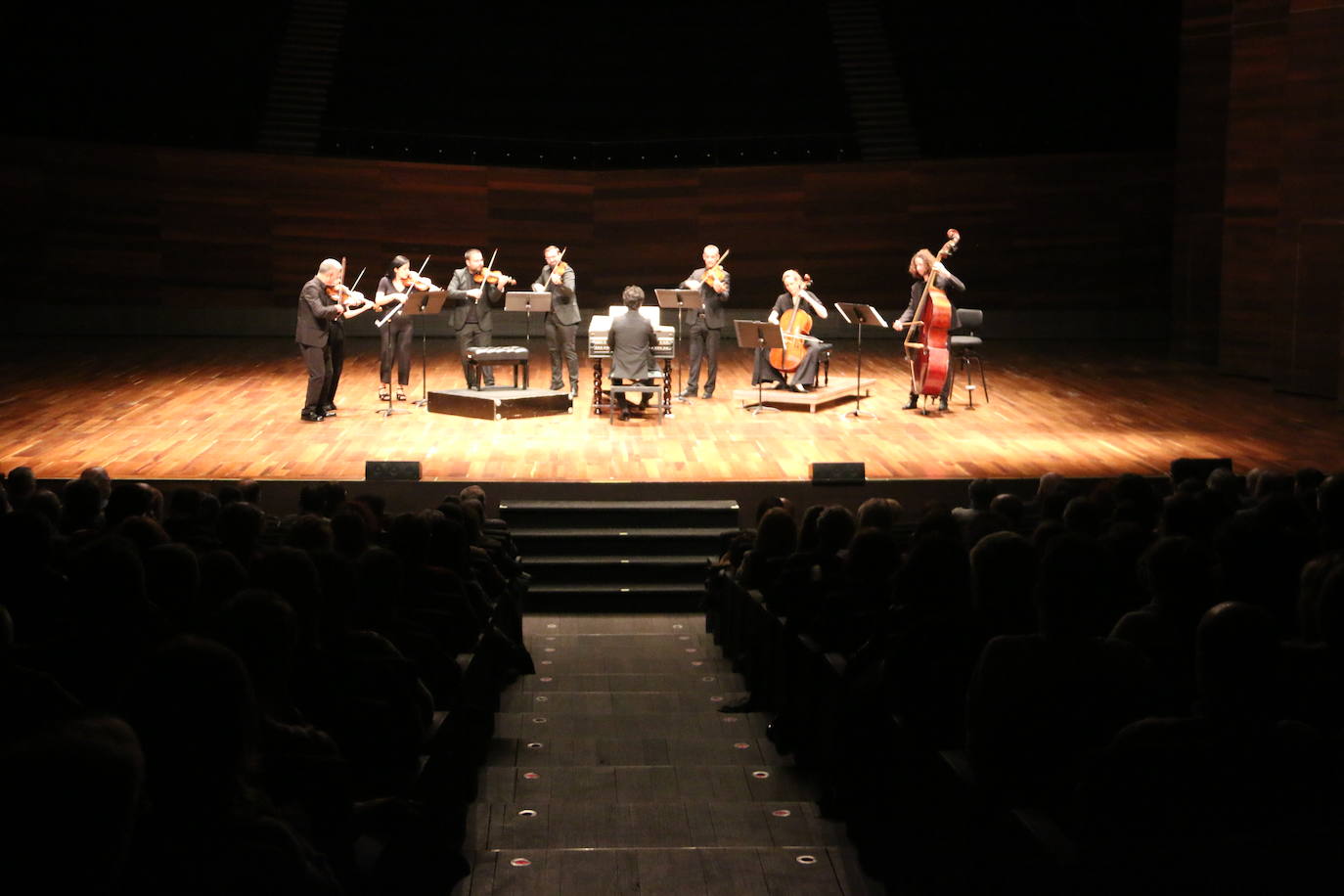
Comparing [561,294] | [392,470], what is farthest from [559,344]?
[392,470]

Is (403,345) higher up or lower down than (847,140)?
lower down

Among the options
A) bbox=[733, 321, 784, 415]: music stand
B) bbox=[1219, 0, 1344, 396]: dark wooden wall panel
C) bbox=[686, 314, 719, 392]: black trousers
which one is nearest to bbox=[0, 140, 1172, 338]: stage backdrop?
bbox=[1219, 0, 1344, 396]: dark wooden wall panel

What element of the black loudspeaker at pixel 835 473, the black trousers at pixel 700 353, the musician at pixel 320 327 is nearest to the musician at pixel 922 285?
the black trousers at pixel 700 353

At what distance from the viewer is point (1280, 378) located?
12.7m

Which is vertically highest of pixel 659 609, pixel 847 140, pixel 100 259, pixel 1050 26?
pixel 1050 26

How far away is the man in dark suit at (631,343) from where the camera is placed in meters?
11.0

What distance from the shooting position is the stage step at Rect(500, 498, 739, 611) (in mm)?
7980

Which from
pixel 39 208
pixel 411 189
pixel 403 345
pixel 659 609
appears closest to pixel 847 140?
pixel 411 189

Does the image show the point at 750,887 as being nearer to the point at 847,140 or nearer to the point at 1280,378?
the point at 1280,378

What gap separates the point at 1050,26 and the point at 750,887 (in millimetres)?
17922

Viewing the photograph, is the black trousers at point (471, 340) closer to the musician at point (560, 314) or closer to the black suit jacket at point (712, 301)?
the musician at point (560, 314)

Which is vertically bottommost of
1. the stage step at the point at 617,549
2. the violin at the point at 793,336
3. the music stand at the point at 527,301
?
the stage step at the point at 617,549

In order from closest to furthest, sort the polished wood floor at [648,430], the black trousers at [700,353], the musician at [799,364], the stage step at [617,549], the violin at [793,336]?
the stage step at [617,549], the polished wood floor at [648,430], the musician at [799,364], the violin at [793,336], the black trousers at [700,353]

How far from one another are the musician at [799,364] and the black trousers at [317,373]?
11.0 ft
